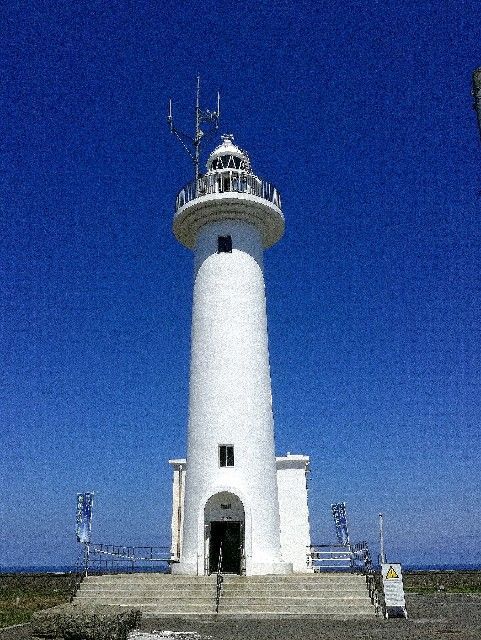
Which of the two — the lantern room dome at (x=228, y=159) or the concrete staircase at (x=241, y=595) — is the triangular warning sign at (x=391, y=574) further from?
the lantern room dome at (x=228, y=159)

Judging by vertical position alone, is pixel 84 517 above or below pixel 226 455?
below

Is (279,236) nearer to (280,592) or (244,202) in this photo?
(244,202)

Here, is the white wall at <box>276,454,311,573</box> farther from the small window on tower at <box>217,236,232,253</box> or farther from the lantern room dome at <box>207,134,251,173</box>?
the lantern room dome at <box>207,134,251,173</box>

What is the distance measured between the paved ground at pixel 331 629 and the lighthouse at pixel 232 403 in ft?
16.4

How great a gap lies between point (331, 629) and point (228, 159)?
18939mm

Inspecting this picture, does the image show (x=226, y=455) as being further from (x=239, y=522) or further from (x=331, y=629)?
(x=331, y=629)

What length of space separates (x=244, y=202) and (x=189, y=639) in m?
16.5

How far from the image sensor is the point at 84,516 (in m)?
23.9

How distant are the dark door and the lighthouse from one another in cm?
4

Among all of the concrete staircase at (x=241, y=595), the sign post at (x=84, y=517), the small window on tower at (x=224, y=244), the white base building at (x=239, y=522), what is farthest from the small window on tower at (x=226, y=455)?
the small window on tower at (x=224, y=244)

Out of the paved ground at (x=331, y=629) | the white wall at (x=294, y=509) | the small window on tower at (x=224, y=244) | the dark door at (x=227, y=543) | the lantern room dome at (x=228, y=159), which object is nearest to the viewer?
the paved ground at (x=331, y=629)

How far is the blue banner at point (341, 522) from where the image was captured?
87.0 feet

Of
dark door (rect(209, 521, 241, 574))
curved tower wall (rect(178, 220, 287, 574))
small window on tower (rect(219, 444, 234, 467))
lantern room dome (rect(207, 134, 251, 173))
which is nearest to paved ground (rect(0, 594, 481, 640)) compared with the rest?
curved tower wall (rect(178, 220, 287, 574))

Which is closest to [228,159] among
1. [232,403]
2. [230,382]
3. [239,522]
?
[230,382]
